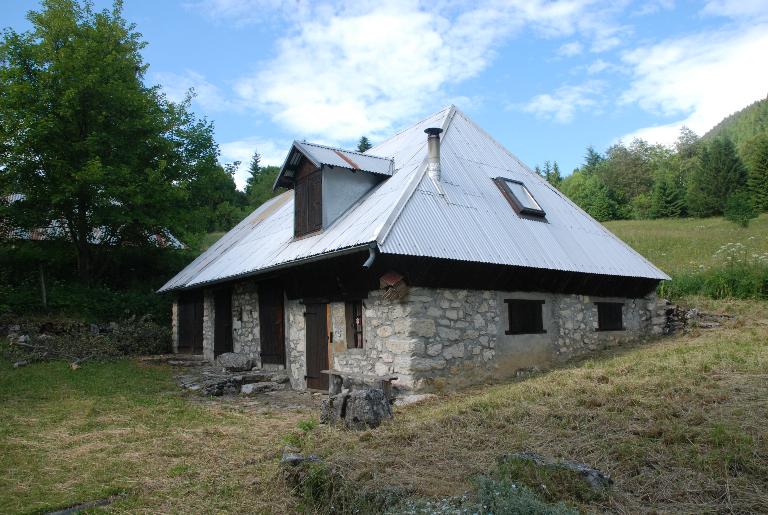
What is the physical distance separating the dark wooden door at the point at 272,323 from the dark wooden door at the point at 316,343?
1530mm

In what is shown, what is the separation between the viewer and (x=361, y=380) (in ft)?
31.4

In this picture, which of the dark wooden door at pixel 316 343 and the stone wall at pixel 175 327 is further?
the stone wall at pixel 175 327

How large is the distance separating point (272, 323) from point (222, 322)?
3340mm

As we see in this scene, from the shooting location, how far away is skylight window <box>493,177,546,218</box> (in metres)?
12.3

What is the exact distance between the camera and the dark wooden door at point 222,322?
15.8m

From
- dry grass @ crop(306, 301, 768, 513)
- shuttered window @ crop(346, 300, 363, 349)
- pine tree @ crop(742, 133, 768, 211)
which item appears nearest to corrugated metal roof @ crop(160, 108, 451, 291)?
shuttered window @ crop(346, 300, 363, 349)

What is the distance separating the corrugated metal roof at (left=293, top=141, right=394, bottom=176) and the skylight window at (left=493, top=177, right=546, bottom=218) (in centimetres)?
264

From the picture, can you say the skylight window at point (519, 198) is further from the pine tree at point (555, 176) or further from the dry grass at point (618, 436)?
the pine tree at point (555, 176)

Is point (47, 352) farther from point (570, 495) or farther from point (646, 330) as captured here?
point (646, 330)

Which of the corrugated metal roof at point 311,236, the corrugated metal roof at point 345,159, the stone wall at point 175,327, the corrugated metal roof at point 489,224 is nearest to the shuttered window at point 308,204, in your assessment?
the corrugated metal roof at point 311,236

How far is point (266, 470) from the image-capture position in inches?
224

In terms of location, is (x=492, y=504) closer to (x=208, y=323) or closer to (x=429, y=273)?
(x=429, y=273)

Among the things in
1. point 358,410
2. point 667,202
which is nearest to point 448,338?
point 358,410

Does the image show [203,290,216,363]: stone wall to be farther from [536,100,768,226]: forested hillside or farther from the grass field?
[536,100,768,226]: forested hillside
